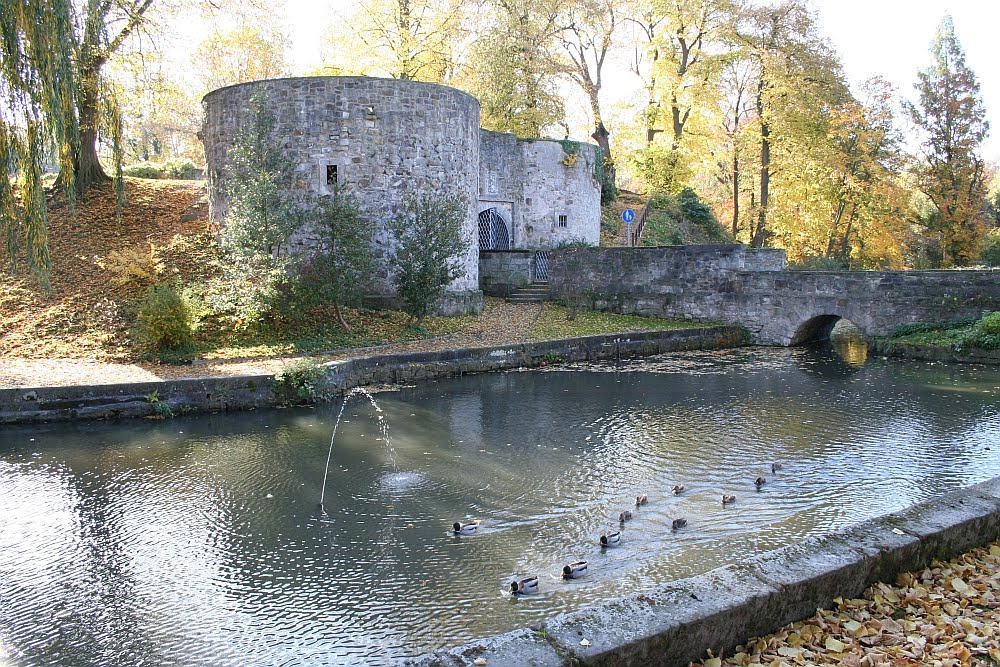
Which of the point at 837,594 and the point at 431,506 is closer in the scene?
the point at 837,594

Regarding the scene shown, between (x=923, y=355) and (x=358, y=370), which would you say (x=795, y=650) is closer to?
(x=358, y=370)

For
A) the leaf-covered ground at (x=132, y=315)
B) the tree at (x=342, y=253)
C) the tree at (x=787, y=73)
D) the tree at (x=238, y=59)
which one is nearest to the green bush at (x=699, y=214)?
the tree at (x=787, y=73)

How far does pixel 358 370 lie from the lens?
13305mm

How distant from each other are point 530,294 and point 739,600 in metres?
18.5

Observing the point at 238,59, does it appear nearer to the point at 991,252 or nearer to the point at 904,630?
the point at 991,252

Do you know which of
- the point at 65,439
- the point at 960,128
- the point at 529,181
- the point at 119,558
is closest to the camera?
the point at 119,558

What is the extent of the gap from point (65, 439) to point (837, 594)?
9796 mm

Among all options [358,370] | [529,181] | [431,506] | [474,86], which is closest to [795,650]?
[431,506]

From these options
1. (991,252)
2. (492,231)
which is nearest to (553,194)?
(492,231)

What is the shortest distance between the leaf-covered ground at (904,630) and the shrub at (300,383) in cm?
919

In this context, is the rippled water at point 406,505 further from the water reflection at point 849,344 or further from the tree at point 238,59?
the tree at point 238,59

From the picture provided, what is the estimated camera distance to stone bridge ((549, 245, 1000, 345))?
55.3 feet

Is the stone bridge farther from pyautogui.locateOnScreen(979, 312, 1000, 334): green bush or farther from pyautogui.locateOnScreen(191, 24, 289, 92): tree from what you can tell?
pyautogui.locateOnScreen(191, 24, 289, 92): tree

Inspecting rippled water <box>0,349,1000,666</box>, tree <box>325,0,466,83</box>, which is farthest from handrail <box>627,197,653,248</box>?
rippled water <box>0,349,1000,666</box>
